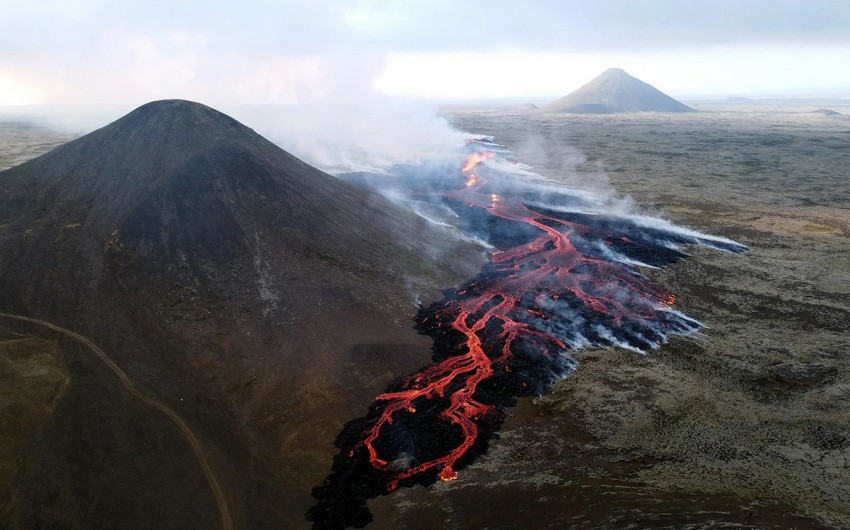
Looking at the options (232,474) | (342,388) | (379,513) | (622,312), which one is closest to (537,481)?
(379,513)

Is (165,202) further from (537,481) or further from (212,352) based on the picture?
(537,481)

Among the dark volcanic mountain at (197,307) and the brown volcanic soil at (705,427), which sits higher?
the dark volcanic mountain at (197,307)

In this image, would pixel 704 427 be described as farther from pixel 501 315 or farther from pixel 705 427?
pixel 501 315

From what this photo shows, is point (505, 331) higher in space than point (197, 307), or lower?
lower

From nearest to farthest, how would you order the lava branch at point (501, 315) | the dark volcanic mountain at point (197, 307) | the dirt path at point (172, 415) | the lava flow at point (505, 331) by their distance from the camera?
the dirt path at point (172, 415), the dark volcanic mountain at point (197, 307), the lava flow at point (505, 331), the lava branch at point (501, 315)

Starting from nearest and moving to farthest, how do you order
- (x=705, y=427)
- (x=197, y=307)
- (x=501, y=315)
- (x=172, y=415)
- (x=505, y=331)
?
(x=172, y=415) < (x=705, y=427) < (x=197, y=307) < (x=505, y=331) < (x=501, y=315)

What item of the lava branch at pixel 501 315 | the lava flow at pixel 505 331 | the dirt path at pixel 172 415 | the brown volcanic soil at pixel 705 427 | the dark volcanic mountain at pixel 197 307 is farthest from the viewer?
the lava branch at pixel 501 315

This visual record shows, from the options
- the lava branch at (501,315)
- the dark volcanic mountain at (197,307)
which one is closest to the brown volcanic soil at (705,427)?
the lava branch at (501,315)

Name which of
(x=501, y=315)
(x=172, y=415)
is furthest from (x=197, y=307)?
(x=501, y=315)

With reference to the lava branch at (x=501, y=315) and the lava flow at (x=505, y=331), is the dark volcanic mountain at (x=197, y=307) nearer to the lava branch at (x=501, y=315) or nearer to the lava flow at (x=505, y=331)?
the lava flow at (x=505, y=331)
